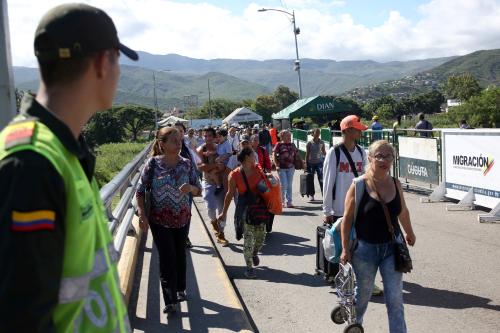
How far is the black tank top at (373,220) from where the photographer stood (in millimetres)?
4609

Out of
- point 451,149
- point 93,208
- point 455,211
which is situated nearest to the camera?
point 93,208

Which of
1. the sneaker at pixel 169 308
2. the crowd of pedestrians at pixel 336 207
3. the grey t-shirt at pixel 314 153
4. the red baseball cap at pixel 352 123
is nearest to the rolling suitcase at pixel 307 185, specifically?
the grey t-shirt at pixel 314 153

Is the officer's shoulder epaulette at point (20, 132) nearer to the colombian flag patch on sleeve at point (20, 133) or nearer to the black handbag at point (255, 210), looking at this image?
the colombian flag patch on sleeve at point (20, 133)

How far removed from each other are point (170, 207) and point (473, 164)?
812 centimetres

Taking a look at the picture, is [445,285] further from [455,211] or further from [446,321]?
[455,211]

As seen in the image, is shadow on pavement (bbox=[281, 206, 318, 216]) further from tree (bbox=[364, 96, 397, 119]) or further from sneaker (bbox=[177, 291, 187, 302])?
tree (bbox=[364, 96, 397, 119])

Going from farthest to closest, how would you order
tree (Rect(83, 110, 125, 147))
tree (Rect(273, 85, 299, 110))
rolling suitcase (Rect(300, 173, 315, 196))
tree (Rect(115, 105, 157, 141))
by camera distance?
tree (Rect(273, 85, 299, 110)) → tree (Rect(115, 105, 157, 141)) → tree (Rect(83, 110, 125, 147)) → rolling suitcase (Rect(300, 173, 315, 196))

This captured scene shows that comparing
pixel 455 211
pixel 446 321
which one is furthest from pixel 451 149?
pixel 446 321

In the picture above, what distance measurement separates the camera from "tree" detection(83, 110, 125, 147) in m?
90.5

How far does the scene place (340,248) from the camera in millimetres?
5055

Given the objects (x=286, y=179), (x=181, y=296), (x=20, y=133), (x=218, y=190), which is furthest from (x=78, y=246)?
(x=286, y=179)

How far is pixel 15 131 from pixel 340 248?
158 inches

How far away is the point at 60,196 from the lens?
1373mm

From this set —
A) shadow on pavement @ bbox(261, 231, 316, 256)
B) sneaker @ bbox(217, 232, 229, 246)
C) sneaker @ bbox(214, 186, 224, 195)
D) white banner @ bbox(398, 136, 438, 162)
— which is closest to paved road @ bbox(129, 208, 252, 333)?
shadow on pavement @ bbox(261, 231, 316, 256)
